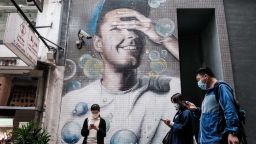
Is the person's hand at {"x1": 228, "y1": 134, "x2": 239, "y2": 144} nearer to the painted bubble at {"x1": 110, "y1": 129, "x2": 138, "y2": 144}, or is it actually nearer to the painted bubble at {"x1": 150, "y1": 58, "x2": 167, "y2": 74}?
the painted bubble at {"x1": 110, "y1": 129, "x2": 138, "y2": 144}

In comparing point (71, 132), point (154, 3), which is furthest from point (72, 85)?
point (154, 3)

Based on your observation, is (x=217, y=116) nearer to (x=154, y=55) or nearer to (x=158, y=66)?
(x=158, y=66)

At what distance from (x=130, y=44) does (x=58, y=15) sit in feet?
7.37

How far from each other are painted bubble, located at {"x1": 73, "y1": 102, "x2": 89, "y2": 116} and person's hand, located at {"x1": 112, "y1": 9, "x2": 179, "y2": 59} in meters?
2.31

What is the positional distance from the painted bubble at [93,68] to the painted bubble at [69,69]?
0.30m

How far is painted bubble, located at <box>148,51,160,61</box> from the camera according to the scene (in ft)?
24.8

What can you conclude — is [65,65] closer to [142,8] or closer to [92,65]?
[92,65]

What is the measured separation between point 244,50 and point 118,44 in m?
3.29

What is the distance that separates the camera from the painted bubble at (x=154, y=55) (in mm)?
7562

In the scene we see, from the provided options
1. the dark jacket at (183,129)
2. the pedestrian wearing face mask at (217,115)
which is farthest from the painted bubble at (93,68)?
the pedestrian wearing face mask at (217,115)

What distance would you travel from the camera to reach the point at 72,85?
291 inches

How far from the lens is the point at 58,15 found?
8156mm

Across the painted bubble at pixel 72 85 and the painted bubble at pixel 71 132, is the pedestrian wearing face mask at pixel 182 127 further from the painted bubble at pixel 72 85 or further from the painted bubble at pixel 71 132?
the painted bubble at pixel 72 85

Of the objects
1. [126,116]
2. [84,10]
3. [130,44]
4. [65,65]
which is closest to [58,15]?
[84,10]
